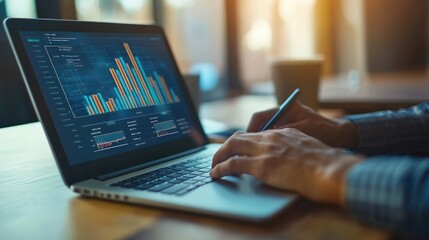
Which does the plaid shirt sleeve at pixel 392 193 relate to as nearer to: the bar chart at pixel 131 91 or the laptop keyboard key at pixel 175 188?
the laptop keyboard key at pixel 175 188

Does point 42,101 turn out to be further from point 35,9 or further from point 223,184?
point 35,9

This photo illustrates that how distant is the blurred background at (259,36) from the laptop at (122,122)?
0.37 m

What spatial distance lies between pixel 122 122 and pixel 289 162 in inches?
12.1

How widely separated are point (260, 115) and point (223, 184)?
29 cm

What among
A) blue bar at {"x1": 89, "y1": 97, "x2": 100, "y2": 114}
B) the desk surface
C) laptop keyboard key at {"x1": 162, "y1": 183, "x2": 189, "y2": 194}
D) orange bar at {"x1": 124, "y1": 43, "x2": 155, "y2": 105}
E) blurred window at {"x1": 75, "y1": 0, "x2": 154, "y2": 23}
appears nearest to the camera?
the desk surface

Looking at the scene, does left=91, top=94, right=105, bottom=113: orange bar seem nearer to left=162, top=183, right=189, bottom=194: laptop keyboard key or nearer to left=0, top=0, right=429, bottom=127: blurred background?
left=162, top=183, right=189, bottom=194: laptop keyboard key

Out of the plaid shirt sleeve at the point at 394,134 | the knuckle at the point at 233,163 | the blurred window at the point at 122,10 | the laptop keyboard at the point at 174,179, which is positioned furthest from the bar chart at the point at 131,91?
the blurred window at the point at 122,10

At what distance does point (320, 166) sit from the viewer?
60 centimetres

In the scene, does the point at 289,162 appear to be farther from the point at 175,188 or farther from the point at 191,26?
the point at 191,26

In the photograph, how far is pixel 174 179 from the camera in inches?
27.2

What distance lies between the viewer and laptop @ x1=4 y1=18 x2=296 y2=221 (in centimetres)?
62

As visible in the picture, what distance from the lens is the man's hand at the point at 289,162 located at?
22.9 inches

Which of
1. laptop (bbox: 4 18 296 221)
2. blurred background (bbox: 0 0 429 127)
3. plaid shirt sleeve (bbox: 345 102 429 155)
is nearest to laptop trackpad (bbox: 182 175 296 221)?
laptop (bbox: 4 18 296 221)

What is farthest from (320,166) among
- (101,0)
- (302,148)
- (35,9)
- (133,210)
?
(101,0)
